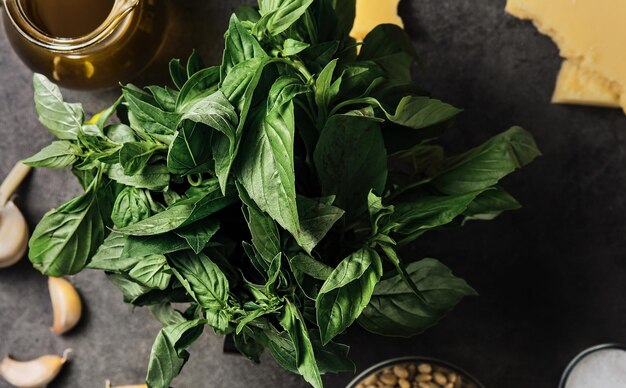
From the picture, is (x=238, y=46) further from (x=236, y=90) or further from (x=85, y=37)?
(x=85, y=37)

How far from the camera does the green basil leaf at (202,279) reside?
65 centimetres

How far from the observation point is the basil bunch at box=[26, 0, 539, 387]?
0.59 m

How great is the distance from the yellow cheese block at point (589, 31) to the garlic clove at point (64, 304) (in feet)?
1.92

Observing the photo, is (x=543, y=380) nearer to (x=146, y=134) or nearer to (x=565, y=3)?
(x=565, y=3)

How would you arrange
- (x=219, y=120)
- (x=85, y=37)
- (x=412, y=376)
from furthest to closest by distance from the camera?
1. (x=412, y=376)
2. (x=85, y=37)
3. (x=219, y=120)

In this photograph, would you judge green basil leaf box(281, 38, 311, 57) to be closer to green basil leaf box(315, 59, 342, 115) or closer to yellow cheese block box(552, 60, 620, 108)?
green basil leaf box(315, 59, 342, 115)

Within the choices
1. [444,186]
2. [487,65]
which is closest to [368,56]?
[444,186]

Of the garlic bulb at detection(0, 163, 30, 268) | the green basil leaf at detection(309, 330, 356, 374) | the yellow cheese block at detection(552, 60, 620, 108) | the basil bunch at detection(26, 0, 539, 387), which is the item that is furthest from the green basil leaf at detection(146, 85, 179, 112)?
the yellow cheese block at detection(552, 60, 620, 108)

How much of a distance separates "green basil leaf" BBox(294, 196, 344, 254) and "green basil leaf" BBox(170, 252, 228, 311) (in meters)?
0.08

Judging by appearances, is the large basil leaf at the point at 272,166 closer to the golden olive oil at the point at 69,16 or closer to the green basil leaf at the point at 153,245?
the green basil leaf at the point at 153,245

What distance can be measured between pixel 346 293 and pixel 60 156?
26 cm

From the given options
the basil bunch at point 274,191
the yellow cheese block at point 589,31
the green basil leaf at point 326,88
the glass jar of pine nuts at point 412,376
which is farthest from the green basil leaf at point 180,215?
the yellow cheese block at point 589,31

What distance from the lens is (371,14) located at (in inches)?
35.7

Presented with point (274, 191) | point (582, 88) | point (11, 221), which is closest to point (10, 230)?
point (11, 221)
